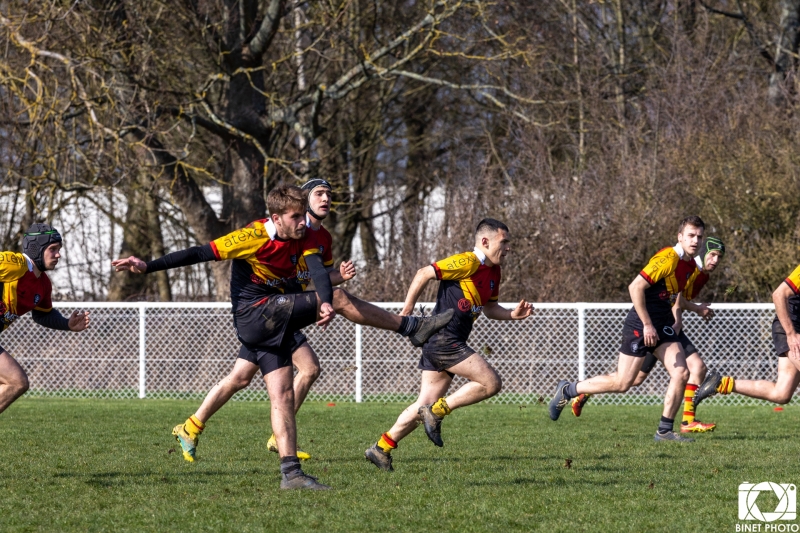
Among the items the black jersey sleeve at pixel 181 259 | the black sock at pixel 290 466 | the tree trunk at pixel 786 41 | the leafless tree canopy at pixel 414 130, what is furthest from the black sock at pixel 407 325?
the tree trunk at pixel 786 41

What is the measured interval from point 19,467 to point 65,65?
1062 cm

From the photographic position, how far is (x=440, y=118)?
81.1 feet

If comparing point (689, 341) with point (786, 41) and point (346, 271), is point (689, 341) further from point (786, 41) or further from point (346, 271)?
point (786, 41)

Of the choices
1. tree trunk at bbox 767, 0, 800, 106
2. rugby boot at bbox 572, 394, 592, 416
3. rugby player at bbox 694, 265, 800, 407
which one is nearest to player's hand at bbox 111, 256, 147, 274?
rugby player at bbox 694, 265, 800, 407

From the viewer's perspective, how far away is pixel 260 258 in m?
6.77

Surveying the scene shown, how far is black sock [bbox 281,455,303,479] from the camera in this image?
654cm

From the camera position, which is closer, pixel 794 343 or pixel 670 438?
pixel 794 343

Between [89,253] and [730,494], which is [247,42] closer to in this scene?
[89,253]

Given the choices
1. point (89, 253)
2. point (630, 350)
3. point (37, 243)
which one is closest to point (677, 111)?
point (630, 350)

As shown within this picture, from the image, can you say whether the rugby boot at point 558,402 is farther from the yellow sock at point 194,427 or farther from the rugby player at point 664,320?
the yellow sock at point 194,427

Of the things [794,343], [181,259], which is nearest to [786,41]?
[794,343]

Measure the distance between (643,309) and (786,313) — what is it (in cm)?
121

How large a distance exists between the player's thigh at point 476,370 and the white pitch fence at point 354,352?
22.8 feet
